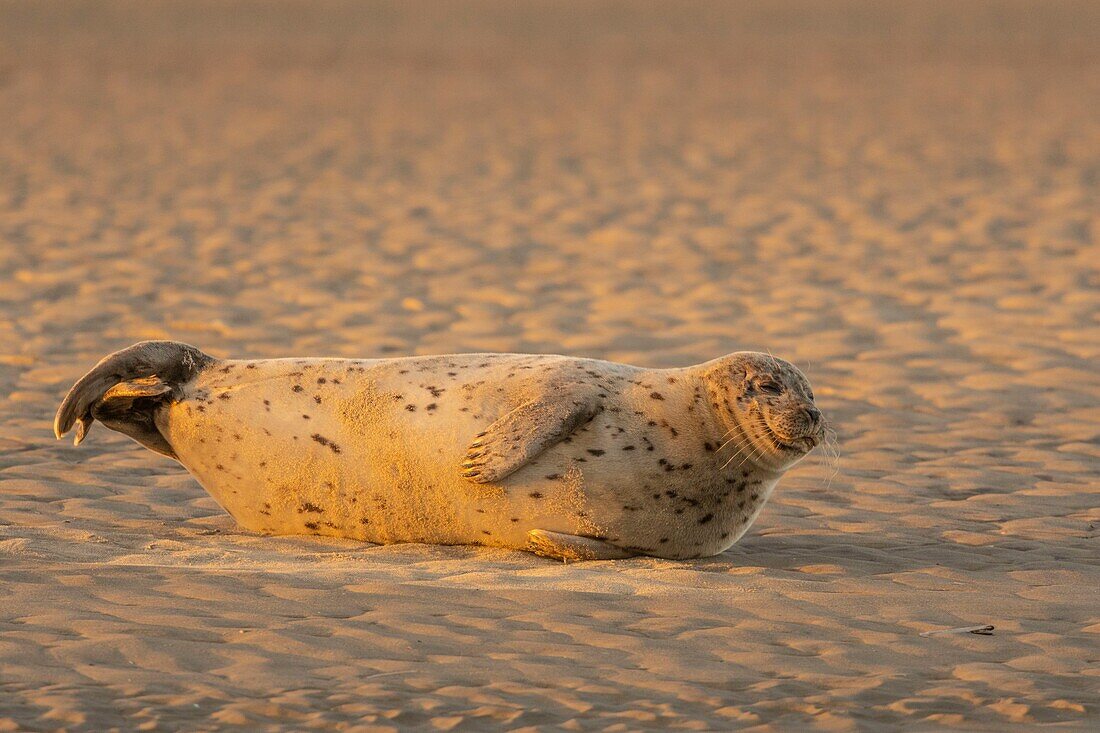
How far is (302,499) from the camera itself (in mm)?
5938

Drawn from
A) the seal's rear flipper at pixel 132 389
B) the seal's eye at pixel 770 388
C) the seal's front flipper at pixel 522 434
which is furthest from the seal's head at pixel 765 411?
the seal's rear flipper at pixel 132 389

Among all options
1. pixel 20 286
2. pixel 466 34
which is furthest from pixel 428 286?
pixel 466 34

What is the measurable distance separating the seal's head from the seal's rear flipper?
168cm

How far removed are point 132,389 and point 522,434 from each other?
51.5 inches

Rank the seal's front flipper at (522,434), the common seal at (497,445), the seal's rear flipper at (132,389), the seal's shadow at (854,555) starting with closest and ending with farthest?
1. the seal's front flipper at (522,434)
2. the common seal at (497,445)
3. the seal's shadow at (854,555)
4. the seal's rear flipper at (132,389)

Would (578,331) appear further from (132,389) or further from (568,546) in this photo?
(568,546)

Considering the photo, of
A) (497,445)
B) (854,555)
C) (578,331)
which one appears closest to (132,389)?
(497,445)

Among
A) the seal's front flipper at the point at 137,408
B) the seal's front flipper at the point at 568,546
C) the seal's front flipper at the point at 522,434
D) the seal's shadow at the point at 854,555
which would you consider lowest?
the seal's shadow at the point at 854,555

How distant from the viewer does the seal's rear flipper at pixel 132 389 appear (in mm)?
6135

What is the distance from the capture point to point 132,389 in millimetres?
6133

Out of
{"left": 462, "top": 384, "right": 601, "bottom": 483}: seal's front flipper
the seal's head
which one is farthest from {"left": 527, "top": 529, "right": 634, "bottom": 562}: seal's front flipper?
the seal's head

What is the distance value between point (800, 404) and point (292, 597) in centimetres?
165

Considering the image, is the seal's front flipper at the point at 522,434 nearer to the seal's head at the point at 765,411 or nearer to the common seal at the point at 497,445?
the common seal at the point at 497,445

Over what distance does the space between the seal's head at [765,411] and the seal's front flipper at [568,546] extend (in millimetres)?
525
